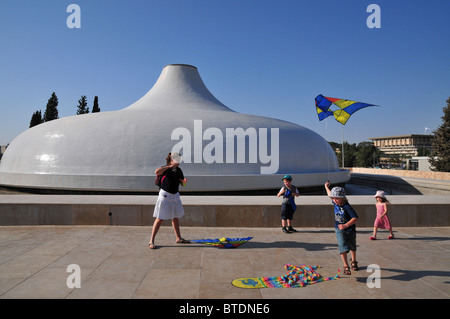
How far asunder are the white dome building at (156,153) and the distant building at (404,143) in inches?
3964

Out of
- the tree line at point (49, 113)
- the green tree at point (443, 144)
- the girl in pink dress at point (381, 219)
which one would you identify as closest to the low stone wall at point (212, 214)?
the girl in pink dress at point (381, 219)

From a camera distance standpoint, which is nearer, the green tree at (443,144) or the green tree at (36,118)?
the green tree at (443,144)

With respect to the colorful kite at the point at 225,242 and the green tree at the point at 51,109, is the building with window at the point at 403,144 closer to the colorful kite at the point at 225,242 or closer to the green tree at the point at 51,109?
the green tree at the point at 51,109

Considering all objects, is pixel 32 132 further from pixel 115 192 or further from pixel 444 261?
pixel 444 261

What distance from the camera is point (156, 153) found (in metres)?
13.2

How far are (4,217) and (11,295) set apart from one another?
4230 millimetres

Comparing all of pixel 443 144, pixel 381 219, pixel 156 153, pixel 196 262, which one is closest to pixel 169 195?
pixel 196 262

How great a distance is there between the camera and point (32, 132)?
1595 centimetres

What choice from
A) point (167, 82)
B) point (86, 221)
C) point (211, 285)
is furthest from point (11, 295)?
point (167, 82)

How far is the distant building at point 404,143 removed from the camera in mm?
102375

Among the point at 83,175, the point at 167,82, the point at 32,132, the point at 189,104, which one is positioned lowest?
the point at 83,175

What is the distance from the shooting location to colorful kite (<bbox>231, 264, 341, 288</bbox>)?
329 centimetres

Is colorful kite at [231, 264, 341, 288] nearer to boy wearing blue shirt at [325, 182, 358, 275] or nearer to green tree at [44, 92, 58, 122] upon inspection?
boy wearing blue shirt at [325, 182, 358, 275]

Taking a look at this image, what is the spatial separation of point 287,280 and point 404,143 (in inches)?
4993
